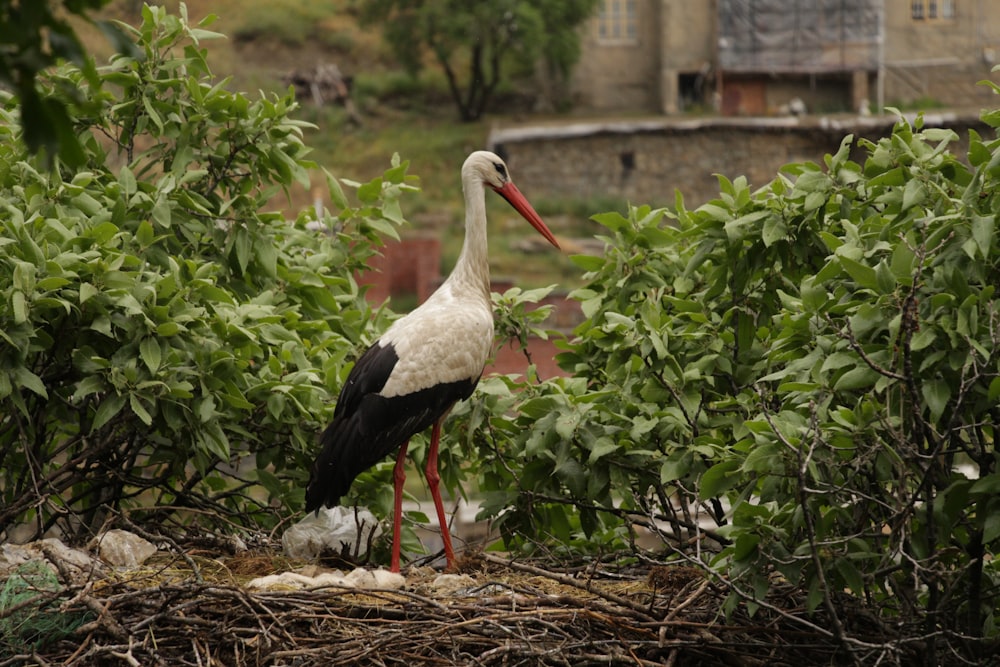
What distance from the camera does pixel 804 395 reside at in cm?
518

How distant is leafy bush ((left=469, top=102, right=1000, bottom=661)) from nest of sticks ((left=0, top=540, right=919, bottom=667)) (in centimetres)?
23

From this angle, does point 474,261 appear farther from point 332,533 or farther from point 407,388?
point 332,533

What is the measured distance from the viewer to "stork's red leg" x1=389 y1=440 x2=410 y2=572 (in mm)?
6582

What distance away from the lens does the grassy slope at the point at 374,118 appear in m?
32.4

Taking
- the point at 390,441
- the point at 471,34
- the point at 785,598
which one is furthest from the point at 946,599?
the point at 471,34

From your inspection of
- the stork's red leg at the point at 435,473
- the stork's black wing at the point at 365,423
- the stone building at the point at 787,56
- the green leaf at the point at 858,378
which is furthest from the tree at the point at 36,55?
the stone building at the point at 787,56

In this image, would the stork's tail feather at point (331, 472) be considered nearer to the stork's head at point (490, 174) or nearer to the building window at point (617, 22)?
the stork's head at point (490, 174)

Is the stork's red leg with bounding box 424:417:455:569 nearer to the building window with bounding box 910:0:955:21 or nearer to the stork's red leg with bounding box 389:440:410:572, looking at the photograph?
the stork's red leg with bounding box 389:440:410:572

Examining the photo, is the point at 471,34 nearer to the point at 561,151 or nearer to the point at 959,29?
the point at 561,151

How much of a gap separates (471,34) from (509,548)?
32.4 m

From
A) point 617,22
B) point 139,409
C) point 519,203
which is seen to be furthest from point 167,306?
point 617,22

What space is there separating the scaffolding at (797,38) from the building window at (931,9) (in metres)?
1.32

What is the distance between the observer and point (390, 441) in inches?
256

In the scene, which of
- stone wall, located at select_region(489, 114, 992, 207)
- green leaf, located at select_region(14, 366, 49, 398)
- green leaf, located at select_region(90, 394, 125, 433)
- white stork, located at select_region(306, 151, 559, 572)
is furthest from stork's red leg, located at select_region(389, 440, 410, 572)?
stone wall, located at select_region(489, 114, 992, 207)
